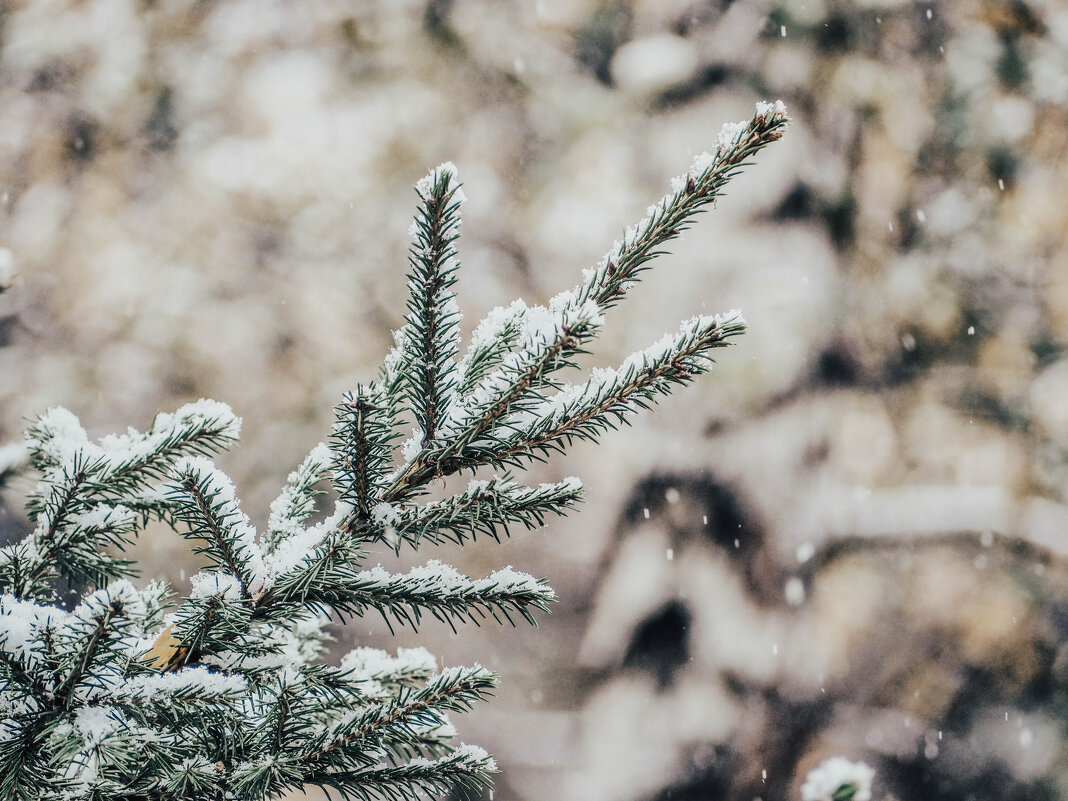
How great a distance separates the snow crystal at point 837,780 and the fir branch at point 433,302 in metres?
0.33

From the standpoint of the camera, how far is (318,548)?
434 mm

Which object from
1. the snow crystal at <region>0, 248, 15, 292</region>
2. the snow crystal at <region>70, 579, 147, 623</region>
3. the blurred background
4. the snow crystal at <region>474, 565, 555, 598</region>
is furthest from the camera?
the blurred background

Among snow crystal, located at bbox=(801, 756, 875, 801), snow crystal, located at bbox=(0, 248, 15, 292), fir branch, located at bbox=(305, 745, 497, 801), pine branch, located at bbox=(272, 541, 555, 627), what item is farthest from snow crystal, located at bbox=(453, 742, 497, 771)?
snow crystal, located at bbox=(0, 248, 15, 292)

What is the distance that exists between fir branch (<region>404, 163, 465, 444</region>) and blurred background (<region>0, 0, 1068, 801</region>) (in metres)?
1.97

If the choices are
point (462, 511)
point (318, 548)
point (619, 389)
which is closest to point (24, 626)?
point (318, 548)

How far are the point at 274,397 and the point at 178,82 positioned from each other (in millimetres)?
1376

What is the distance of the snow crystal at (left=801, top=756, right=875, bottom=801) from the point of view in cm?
39

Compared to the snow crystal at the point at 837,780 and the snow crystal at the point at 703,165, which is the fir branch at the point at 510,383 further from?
the snow crystal at the point at 837,780

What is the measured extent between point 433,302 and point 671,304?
2.29m

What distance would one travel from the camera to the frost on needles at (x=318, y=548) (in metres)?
0.38

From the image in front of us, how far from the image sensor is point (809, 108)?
2641 millimetres

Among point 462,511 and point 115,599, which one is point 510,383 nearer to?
point 462,511

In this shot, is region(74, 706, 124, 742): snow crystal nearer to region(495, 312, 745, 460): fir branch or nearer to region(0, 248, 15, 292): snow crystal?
region(495, 312, 745, 460): fir branch

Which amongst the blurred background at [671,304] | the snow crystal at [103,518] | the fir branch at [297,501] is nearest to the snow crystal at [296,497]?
the fir branch at [297,501]
